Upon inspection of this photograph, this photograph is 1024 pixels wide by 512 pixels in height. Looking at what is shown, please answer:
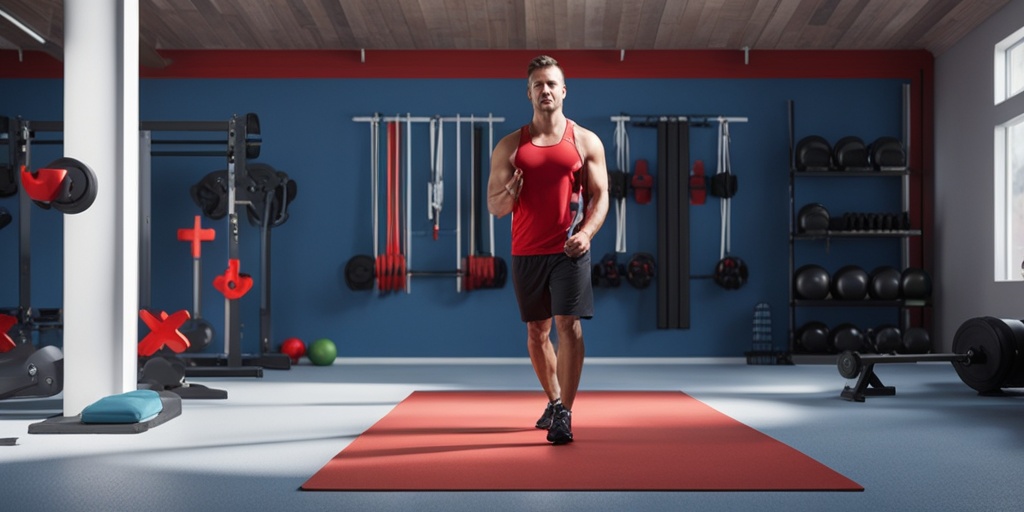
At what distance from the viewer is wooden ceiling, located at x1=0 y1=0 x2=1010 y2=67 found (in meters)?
6.37

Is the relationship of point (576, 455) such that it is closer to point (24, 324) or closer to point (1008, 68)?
point (24, 324)

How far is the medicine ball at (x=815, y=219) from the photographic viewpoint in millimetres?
7039

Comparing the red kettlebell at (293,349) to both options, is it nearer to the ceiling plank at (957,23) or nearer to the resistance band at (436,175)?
the resistance band at (436,175)

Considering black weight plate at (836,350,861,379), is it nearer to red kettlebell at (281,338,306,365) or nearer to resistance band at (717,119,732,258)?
resistance band at (717,119,732,258)

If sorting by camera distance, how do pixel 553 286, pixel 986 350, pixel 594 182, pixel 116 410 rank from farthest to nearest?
pixel 986 350 < pixel 116 410 < pixel 594 182 < pixel 553 286

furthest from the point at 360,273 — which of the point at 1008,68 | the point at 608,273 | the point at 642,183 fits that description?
the point at 1008,68

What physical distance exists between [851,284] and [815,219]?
22.2 inches

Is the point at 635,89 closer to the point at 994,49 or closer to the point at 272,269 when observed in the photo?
the point at 994,49

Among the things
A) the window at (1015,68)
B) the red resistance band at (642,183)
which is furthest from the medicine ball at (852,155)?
the red resistance band at (642,183)

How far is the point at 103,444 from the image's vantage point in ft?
10.3

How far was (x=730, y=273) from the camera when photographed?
24.0ft

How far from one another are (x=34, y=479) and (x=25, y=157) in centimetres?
371

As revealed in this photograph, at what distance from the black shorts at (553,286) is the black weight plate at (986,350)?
2.56 m

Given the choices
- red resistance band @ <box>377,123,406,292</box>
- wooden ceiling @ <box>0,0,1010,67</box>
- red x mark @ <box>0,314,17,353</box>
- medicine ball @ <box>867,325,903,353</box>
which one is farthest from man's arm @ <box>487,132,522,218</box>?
medicine ball @ <box>867,325,903,353</box>
